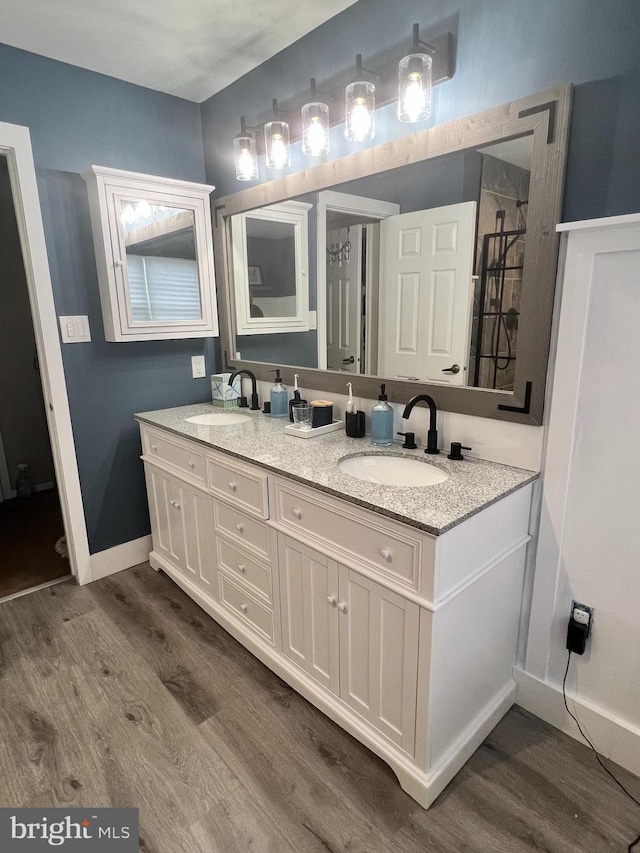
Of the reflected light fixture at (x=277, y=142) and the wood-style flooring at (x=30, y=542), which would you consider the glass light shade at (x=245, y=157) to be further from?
the wood-style flooring at (x=30, y=542)

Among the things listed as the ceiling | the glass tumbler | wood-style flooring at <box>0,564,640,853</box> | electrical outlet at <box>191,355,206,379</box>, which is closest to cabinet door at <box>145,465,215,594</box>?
wood-style flooring at <box>0,564,640,853</box>

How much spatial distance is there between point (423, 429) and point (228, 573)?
3.26ft

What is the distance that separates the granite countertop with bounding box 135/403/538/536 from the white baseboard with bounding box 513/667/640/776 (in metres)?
0.76

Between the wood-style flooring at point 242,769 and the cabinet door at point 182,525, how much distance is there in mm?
344

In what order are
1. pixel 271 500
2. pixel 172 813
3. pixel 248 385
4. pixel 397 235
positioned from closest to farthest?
pixel 172 813 < pixel 271 500 < pixel 397 235 < pixel 248 385

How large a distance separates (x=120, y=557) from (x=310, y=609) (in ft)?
4.85

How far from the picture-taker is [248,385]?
102 inches

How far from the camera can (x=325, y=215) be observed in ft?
6.52

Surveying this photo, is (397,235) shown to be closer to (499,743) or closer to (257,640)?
(257,640)

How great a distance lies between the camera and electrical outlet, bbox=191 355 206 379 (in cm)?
269

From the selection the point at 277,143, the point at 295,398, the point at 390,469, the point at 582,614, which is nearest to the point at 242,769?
the point at 390,469

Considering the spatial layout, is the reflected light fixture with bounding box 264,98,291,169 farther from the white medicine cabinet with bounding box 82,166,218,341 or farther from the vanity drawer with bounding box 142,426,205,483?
the vanity drawer with bounding box 142,426,205,483

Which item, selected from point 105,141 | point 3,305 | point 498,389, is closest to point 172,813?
point 498,389

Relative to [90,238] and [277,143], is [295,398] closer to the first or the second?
[277,143]
